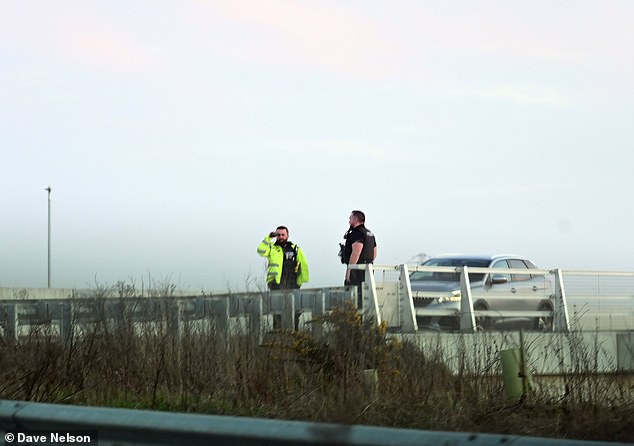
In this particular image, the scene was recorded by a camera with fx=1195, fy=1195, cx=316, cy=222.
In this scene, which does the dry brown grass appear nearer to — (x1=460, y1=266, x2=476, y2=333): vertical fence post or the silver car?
(x1=460, y1=266, x2=476, y2=333): vertical fence post

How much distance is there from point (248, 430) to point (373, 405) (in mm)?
4016

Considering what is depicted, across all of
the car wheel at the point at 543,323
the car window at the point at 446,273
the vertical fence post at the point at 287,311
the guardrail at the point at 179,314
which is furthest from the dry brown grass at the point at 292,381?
the car wheel at the point at 543,323

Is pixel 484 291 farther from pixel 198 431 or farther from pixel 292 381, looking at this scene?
pixel 198 431

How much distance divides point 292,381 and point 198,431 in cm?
550

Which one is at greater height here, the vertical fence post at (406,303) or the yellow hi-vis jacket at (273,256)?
the yellow hi-vis jacket at (273,256)

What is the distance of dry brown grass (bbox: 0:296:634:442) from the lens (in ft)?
25.1

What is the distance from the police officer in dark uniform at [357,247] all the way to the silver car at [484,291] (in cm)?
103

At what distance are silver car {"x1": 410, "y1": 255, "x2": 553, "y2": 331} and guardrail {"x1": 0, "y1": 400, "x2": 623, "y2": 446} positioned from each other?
1460 centimetres

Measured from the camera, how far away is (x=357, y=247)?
18812 mm

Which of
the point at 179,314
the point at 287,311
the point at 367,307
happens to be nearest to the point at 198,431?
the point at 179,314

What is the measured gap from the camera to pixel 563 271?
21828 millimetres

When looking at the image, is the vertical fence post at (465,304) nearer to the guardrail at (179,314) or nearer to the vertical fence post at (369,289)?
the vertical fence post at (369,289)

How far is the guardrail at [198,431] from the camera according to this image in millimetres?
3717

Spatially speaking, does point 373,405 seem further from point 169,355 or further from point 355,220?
point 355,220
